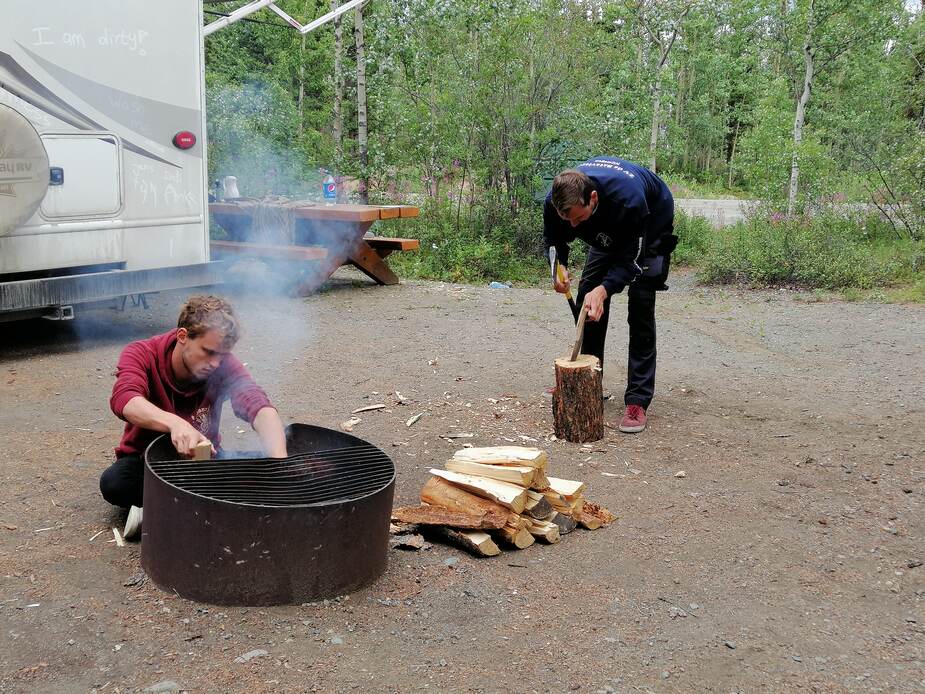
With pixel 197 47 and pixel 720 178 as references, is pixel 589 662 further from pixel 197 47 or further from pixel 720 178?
pixel 720 178

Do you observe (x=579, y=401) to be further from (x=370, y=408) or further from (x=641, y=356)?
(x=370, y=408)

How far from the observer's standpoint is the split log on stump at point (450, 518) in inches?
142

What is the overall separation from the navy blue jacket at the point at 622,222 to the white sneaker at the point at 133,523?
2.75 m

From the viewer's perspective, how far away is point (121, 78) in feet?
22.1

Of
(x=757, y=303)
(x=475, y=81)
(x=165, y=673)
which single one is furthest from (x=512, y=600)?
(x=475, y=81)

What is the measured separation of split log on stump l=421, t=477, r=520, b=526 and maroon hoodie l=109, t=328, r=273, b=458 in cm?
84

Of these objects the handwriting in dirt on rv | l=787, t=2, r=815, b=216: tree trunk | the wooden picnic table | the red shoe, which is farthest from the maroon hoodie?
l=787, t=2, r=815, b=216: tree trunk

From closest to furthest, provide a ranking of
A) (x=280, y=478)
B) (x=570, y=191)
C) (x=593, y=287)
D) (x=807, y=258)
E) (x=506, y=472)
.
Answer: (x=280, y=478) → (x=506, y=472) → (x=570, y=191) → (x=593, y=287) → (x=807, y=258)

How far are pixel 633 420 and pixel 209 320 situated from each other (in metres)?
2.88

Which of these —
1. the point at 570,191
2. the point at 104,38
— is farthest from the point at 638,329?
the point at 104,38

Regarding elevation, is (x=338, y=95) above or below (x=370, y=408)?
above

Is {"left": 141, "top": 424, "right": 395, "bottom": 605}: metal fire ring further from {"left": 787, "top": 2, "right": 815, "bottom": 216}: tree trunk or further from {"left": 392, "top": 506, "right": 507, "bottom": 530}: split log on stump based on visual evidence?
{"left": 787, "top": 2, "right": 815, "bottom": 216}: tree trunk

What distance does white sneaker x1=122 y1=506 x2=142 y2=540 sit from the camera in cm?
356

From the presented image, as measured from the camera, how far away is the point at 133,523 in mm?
3557
